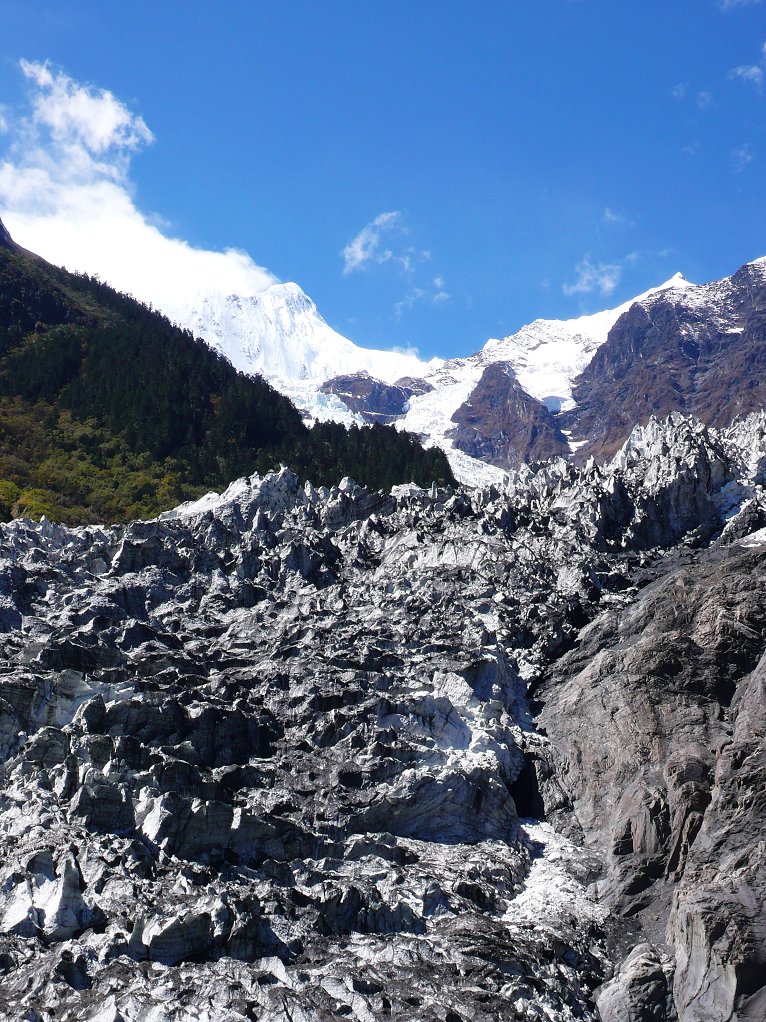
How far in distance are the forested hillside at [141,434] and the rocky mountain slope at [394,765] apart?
123 feet

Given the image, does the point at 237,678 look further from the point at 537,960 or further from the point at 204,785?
the point at 537,960

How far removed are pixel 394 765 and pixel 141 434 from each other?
3812 inches

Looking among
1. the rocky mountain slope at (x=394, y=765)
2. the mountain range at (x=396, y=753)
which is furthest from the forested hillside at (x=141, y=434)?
the rocky mountain slope at (x=394, y=765)

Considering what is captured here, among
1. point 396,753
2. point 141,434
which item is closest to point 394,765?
point 396,753

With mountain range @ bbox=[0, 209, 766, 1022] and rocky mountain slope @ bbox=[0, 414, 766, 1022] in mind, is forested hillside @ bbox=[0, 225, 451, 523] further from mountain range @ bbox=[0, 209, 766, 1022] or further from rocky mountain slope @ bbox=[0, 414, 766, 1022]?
rocky mountain slope @ bbox=[0, 414, 766, 1022]

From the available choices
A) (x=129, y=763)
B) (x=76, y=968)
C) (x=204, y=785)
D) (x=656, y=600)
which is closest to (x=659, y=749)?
(x=656, y=600)

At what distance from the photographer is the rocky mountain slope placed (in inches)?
1698

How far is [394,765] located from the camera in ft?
197

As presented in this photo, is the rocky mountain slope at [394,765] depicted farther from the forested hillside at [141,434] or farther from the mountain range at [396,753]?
the forested hillside at [141,434]

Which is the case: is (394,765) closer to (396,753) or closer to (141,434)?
(396,753)

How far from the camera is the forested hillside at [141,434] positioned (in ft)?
436

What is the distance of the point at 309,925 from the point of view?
4675 cm

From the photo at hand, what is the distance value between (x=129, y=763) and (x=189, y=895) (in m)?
10.8

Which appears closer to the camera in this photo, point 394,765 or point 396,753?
point 394,765
